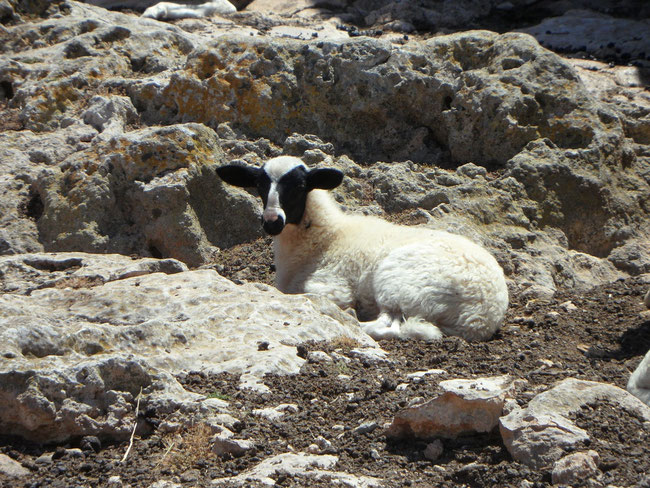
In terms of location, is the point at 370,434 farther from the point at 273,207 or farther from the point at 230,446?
the point at 273,207

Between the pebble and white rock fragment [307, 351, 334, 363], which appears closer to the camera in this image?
the pebble

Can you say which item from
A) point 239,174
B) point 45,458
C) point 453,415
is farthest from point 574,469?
point 239,174

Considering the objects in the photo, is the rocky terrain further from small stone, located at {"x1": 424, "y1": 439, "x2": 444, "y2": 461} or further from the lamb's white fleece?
the lamb's white fleece

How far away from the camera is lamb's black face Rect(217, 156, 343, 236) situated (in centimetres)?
813

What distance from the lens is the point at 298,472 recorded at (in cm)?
419

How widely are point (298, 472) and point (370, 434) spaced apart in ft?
2.11

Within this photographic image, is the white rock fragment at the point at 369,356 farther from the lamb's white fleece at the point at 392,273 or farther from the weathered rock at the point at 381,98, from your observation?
the weathered rock at the point at 381,98

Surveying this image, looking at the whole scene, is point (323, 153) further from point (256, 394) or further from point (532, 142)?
point (256, 394)

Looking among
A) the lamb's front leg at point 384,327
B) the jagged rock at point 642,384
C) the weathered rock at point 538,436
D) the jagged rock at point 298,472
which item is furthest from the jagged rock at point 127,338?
the jagged rock at point 642,384

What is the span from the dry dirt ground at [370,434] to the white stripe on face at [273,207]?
1781 mm

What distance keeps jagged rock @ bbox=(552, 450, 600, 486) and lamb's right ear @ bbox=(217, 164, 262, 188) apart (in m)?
5.22

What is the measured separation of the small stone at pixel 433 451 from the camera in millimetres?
4418

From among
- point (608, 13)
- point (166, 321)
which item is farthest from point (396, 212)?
point (608, 13)

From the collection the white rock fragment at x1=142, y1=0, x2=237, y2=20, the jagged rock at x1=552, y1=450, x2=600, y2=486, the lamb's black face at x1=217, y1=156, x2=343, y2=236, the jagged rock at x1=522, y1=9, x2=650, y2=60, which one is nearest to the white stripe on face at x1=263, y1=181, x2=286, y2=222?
the lamb's black face at x1=217, y1=156, x2=343, y2=236
